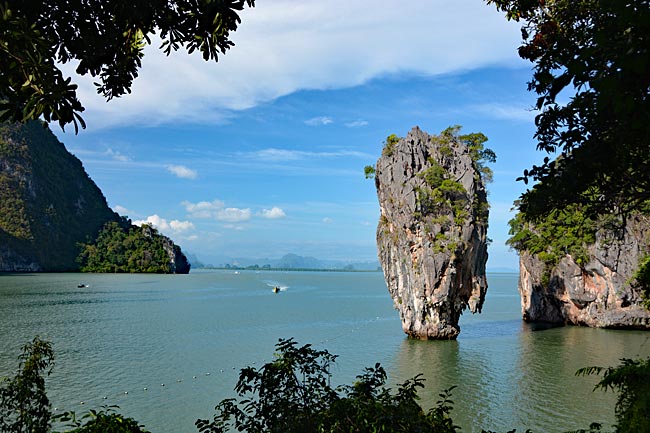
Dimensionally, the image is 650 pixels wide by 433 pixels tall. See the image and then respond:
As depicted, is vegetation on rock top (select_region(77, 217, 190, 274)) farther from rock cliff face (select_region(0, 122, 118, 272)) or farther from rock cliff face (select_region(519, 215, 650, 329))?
rock cliff face (select_region(519, 215, 650, 329))

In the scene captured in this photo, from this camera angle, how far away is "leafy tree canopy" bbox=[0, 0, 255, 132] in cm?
325

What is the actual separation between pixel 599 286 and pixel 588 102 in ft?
126

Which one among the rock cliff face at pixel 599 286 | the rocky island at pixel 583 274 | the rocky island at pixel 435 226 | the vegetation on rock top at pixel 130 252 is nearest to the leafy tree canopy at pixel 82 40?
the rocky island at pixel 435 226

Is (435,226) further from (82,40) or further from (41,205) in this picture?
(41,205)

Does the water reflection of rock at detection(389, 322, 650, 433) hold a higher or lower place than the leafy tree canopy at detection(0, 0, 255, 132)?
lower

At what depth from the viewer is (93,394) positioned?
19312mm

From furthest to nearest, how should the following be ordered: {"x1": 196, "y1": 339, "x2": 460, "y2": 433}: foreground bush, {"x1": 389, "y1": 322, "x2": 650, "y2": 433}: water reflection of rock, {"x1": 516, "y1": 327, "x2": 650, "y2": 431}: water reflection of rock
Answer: {"x1": 389, "y1": 322, "x2": 650, "y2": 433}: water reflection of rock, {"x1": 516, "y1": 327, "x2": 650, "y2": 431}: water reflection of rock, {"x1": 196, "y1": 339, "x2": 460, "y2": 433}: foreground bush

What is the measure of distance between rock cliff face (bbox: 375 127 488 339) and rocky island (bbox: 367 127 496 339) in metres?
0.06

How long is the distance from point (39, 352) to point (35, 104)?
6.03 m

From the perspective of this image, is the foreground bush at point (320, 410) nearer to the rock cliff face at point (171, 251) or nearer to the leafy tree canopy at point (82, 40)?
the leafy tree canopy at point (82, 40)

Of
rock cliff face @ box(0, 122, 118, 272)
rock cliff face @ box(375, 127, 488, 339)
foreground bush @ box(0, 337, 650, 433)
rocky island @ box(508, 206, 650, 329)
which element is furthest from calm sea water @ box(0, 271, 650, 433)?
rock cliff face @ box(0, 122, 118, 272)

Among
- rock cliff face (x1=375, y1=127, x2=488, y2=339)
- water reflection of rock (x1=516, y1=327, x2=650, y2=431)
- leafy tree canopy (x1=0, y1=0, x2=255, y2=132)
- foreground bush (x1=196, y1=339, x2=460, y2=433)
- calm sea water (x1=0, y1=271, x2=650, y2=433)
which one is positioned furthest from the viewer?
rock cliff face (x1=375, y1=127, x2=488, y2=339)

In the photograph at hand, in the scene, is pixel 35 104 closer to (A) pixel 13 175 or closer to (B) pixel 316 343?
(B) pixel 316 343

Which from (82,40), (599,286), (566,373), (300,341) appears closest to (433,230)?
(566,373)
